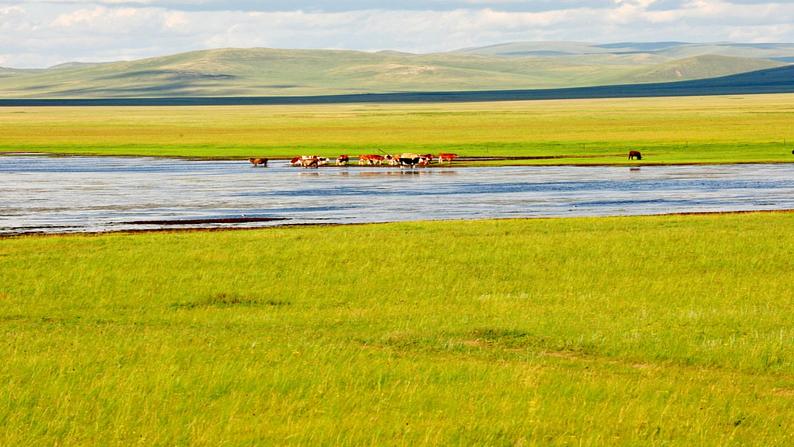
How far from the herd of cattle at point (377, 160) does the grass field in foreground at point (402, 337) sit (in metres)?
40.5

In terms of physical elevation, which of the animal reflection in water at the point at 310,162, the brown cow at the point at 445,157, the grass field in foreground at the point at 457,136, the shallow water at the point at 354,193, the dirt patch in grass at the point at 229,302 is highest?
the dirt patch in grass at the point at 229,302

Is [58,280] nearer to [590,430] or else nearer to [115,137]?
[590,430]

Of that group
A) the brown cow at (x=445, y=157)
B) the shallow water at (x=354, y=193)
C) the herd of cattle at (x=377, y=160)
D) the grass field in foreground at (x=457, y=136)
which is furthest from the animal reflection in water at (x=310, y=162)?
the grass field in foreground at (x=457, y=136)

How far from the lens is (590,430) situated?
12.6 m

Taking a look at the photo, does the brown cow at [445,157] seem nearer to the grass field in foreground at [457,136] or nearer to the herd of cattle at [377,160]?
the herd of cattle at [377,160]

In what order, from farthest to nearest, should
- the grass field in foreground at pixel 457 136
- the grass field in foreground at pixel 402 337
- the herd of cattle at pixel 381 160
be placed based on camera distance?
the grass field in foreground at pixel 457 136 < the herd of cattle at pixel 381 160 < the grass field in foreground at pixel 402 337

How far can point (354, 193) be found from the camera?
52750mm

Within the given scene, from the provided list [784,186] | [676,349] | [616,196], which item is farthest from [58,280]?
[784,186]

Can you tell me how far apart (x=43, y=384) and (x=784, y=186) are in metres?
43.3

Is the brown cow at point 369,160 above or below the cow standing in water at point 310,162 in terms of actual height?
below

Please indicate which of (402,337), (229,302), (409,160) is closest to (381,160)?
(409,160)

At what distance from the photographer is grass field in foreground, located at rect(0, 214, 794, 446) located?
12.9 metres

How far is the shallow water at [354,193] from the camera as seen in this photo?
1639 inches

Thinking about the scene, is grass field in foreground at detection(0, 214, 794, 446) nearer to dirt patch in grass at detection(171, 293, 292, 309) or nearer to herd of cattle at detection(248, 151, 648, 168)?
dirt patch in grass at detection(171, 293, 292, 309)
